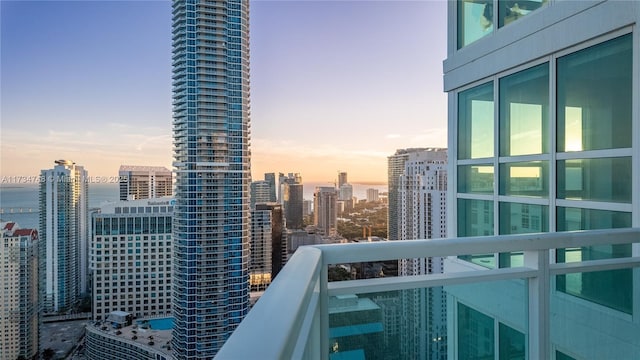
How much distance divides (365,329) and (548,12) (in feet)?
9.26

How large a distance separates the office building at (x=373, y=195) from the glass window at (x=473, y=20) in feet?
27.1

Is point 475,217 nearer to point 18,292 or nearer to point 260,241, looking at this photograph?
point 18,292

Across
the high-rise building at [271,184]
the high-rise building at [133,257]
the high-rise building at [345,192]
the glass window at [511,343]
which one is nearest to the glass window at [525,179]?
the glass window at [511,343]

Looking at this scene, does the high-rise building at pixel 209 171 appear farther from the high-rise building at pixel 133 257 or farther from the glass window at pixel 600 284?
the glass window at pixel 600 284

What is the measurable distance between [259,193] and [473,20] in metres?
15.6

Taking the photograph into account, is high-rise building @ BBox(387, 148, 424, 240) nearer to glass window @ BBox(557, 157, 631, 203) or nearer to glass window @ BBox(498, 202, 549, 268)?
glass window @ BBox(498, 202, 549, 268)

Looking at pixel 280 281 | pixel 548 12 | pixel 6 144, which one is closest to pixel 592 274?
pixel 280 281

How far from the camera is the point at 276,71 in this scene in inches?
807

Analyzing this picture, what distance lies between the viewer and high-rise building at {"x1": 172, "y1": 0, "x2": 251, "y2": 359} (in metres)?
16.5

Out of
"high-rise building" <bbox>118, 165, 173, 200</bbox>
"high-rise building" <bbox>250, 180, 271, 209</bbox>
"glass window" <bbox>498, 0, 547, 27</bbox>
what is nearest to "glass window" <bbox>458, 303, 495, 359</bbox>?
"glass window" <bbox>498, 0, 547, 27</bbox>

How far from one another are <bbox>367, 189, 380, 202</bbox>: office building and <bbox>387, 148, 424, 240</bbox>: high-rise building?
31.6 inches

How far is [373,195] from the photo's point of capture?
1259cm

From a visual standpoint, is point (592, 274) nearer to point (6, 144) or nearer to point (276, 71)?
point (276, 71)

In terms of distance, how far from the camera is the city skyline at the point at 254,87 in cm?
1764
